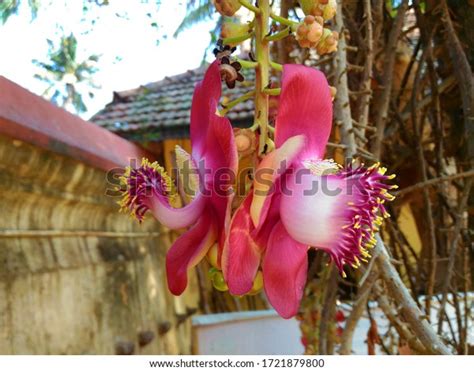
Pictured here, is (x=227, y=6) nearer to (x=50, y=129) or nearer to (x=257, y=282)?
(x=257, y=282)

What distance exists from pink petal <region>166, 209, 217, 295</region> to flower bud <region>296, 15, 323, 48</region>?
0.12m

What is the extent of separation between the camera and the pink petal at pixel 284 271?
0.32 metres

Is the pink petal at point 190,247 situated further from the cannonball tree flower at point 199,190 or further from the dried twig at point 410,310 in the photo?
the dried twig at point 410,310

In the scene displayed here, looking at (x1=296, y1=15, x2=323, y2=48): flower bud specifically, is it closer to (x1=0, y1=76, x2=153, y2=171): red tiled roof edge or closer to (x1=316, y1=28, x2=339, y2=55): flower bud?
(x1=316, y1=28, x2=339, y2=55): flower bud

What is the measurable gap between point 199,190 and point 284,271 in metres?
0.07

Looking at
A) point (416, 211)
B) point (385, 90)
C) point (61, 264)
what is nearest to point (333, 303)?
point (385, 90)

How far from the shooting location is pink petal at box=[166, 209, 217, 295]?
344mm

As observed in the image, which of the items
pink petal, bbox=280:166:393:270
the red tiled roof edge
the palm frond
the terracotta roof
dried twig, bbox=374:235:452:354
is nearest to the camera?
pink petal, bbox=280:166:393:270

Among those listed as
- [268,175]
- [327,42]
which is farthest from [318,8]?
[268,175]

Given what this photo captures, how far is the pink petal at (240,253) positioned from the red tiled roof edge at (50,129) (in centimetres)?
47

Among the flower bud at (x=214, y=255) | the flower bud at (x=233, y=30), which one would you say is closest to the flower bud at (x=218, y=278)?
the flower bud at (x=214, y=255)

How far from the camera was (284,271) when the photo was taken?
32 centimetres

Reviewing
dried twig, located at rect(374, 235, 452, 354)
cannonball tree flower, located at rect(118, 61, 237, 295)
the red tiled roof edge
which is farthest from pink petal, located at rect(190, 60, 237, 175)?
the red tiled roof edge

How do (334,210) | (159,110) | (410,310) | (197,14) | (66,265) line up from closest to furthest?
(334,210) < (410,310) < (66,265) < (197,14) < (159,110)
